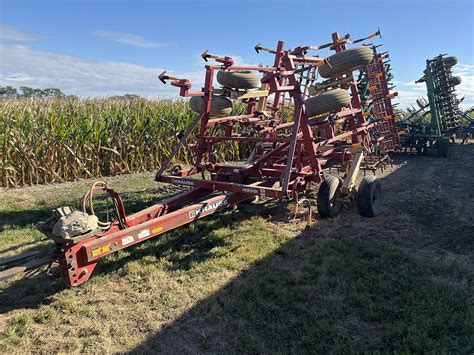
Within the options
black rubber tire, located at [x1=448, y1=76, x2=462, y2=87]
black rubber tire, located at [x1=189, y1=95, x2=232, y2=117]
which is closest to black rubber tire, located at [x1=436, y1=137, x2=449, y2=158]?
black rubber tire, located at [x1=448, y1=76, x2=462, y2=87]

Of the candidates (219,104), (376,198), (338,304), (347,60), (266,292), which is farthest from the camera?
(219,104)

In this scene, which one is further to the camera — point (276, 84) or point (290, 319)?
point (276, 84)

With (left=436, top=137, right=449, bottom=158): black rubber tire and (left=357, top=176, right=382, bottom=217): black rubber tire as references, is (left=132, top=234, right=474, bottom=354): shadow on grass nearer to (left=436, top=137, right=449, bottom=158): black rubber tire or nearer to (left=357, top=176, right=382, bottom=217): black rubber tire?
(left=357, top=176, right=382, bottom=217): black rubber tire

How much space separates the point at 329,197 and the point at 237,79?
97.7 inches

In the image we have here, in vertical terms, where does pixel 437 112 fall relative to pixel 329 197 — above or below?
above

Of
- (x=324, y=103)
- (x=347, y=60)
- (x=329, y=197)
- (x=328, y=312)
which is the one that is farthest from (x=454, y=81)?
(x=328, y=312)

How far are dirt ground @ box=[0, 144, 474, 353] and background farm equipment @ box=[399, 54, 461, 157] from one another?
744 centimetres

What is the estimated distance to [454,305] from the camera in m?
A: 3.31

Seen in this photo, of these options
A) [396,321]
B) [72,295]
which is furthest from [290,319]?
[72,295]

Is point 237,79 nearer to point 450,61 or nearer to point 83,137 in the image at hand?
point 83,137

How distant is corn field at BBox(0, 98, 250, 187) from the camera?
29.2 ft

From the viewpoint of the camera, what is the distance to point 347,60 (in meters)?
5.73

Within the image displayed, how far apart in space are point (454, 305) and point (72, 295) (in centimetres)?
368

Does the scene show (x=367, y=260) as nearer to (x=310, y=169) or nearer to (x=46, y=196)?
(x=310, y=169)
